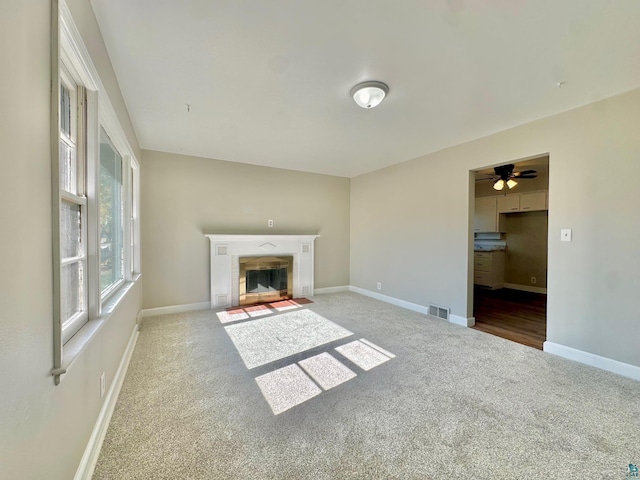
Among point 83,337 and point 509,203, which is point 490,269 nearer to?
point 509,203

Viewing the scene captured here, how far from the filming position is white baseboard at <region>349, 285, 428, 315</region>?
Answer: 168 inches

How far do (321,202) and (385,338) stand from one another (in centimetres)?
309

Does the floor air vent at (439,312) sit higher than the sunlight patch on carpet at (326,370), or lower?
higher

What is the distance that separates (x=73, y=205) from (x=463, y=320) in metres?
4.14

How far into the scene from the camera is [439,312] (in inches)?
156

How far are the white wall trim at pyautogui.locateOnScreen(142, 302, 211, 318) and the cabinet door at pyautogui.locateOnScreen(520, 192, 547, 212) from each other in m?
6.36

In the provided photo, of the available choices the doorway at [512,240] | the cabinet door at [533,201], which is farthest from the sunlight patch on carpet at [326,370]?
the cabinet door at [533,201]

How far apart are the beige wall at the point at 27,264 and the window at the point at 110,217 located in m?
1.00

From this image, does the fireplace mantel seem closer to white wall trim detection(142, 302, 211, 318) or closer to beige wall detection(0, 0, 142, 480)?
white wall trim detection(142, 302, 211, 318)

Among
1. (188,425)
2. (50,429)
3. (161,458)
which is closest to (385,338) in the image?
(188,425)

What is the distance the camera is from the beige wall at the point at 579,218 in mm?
2385

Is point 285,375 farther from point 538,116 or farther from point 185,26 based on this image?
point 538,116

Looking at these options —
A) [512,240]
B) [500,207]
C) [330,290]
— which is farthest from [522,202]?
Answer: [330,290]

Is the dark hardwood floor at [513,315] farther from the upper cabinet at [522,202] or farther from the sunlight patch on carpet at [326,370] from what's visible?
the sunlight patch on carpet at [326,370]
